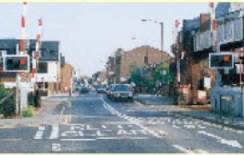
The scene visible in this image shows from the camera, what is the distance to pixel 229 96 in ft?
140

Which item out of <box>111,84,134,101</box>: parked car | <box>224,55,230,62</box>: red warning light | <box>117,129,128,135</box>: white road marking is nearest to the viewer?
<box>117,129,128,135</box>: white road marking

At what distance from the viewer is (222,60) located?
33969 millimetres

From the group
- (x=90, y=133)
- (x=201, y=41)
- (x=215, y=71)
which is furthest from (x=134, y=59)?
(x=90, y=133)

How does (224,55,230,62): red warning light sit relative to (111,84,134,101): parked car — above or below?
above

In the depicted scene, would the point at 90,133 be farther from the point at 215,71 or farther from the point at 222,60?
the point at 215,71

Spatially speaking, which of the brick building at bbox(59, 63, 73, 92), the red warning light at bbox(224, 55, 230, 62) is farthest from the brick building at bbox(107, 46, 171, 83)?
the red warning light at bbox(224, 55, 230, 62)

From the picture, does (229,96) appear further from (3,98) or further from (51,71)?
(51,71)

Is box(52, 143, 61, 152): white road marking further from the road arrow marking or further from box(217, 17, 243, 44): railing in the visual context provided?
box(217, 17, 243, 44): railing

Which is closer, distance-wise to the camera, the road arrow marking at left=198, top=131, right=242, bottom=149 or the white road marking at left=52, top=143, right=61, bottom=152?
the white road marking at left=52, top=143, right=61, bottom=152

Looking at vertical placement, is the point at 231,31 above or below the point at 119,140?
above

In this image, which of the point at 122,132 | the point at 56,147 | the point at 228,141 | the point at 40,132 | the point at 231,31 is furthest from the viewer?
the point at 231,31

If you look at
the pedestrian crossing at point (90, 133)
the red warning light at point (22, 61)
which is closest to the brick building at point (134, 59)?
the red warning light at point (22, 61)

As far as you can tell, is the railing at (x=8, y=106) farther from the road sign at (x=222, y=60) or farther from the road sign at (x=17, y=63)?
the road sign at (x=222, y=60)

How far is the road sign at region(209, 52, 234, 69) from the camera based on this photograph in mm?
33741
